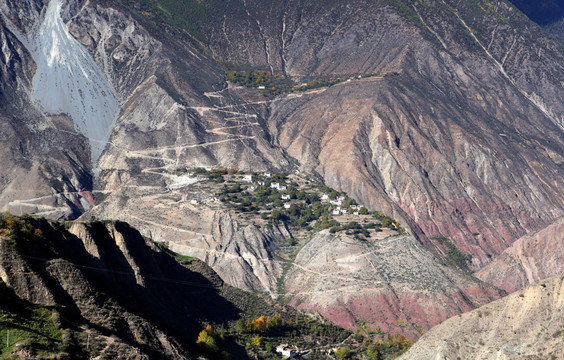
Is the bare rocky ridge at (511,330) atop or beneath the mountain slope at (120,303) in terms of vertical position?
atop

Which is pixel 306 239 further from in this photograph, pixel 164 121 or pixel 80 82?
pixel 80 82

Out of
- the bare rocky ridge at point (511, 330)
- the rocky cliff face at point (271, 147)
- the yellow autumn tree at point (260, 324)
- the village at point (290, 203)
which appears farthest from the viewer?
the rocky cliff face at point (271, 147)

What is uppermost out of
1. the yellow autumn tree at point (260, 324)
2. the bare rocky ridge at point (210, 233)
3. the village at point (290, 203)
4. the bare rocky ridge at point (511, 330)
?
the bare rocky ridge at point (511, 330)

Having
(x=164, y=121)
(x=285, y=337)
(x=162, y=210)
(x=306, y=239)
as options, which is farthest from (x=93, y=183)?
(x=285, y=337)

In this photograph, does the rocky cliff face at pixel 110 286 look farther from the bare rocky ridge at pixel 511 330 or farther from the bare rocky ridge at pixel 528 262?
the bare rocky ridge at pixel 528 262

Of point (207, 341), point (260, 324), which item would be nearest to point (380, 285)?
point (260, 324)

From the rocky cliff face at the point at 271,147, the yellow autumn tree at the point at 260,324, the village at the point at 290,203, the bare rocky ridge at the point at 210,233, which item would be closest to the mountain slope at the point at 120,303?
the yellow autumn tree at the point at 260,324

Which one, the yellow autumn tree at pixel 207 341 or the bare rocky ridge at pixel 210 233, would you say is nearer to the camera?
the yellow autumn tree at pixel 207 341

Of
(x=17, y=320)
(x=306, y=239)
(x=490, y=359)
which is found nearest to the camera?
(x=17, y=320)
